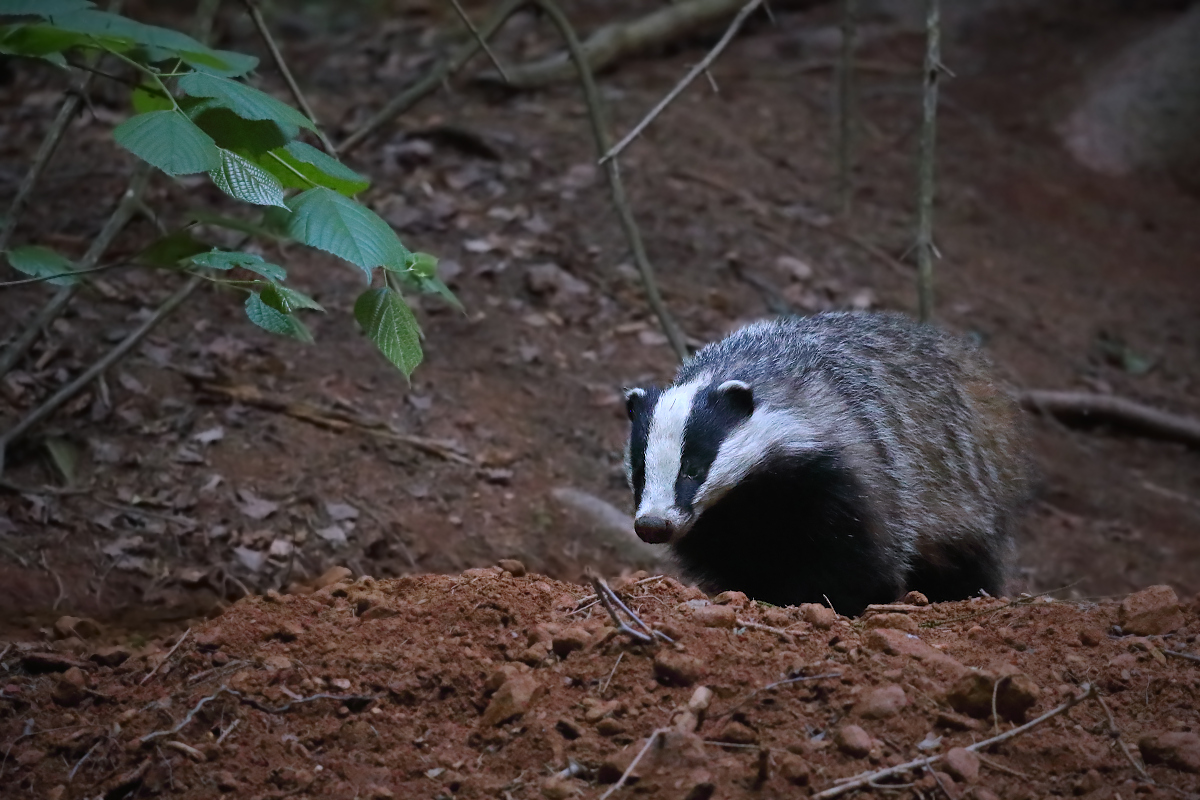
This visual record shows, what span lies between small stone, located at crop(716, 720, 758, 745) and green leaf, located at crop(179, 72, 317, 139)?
1869mm

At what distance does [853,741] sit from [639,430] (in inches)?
80.4

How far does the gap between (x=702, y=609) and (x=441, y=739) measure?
34.4 inches

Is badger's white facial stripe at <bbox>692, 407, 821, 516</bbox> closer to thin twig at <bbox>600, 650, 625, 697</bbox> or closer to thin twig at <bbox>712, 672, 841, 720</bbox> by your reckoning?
thin twig at <bbox>600, 650, 625, 697</bbox>

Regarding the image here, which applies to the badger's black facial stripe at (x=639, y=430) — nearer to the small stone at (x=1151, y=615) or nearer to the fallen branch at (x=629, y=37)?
the small stone at (x=1151, y=615)

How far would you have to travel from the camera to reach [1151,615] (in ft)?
11.3

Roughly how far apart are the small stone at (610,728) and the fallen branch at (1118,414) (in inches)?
220

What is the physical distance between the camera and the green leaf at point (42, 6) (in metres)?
2.62

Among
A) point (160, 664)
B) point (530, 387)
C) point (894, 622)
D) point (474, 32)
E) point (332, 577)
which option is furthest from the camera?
point (530, 387)

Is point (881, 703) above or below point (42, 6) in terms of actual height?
below

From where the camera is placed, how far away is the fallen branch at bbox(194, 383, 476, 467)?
5.91m

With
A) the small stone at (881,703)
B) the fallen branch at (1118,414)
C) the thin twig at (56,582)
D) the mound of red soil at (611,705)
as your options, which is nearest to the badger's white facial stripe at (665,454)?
the mound of red soil at (611,705)

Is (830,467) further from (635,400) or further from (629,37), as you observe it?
(629,37)

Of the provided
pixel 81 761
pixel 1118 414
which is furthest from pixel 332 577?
Result: pixel 1118 414

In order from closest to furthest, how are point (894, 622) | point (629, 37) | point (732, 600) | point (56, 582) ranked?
point (894, 622) → point (732, 600) → point (56, 582) → point (629, 37)
